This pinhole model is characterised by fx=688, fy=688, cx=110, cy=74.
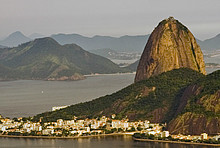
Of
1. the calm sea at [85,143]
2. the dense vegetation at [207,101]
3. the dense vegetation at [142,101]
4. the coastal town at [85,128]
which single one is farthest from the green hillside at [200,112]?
the calm sea at [85,143]

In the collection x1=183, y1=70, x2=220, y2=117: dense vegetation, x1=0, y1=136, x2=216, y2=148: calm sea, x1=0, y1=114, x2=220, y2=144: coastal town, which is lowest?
x1=0, y1=136, x2=216, y2=148: calm sea

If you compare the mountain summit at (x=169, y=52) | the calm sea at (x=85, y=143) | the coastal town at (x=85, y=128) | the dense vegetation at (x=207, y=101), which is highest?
the mountain summit at (x=169, y=52)

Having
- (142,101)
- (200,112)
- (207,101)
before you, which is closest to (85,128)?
(142,101)

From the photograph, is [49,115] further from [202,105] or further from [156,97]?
[202,105]

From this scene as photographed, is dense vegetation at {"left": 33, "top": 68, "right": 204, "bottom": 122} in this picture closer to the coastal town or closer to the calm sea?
the coastal town

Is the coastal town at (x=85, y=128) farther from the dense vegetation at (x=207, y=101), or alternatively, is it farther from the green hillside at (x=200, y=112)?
the dense vegetation at (x=207, y=101)

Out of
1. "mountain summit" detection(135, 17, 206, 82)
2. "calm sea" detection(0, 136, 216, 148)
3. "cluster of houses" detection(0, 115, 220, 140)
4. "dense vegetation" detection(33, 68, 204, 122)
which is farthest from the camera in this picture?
"mountain summit" detection(135, 17, 206, 82)

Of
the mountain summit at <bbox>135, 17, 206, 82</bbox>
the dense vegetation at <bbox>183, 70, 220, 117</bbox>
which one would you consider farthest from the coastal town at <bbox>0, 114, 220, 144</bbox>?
the mountain summit at <bbox>135, 17, 206, 82</bbox>
